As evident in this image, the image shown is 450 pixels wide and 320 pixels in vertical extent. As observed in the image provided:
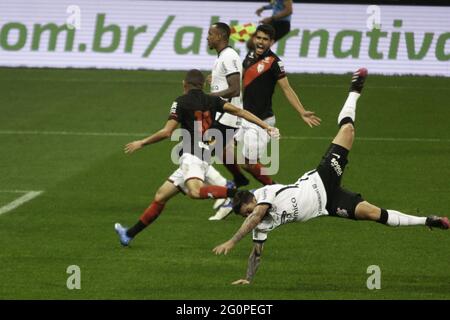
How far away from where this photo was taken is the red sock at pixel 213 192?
15.1 meters

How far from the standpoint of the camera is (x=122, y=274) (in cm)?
1409

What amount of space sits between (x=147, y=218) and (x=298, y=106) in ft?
9.02

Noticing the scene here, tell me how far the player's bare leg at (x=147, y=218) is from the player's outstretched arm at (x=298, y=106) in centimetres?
193

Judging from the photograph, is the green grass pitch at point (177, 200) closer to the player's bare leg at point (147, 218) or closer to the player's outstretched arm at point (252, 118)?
the player's bare leg at point (147, 218)

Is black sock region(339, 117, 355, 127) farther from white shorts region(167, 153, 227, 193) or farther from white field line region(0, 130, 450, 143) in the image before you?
white field line region(0, 130, 450, 143)

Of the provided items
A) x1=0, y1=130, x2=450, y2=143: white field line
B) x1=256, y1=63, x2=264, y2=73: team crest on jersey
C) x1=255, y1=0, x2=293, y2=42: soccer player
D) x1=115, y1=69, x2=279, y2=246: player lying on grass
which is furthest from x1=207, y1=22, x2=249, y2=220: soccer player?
x1=255, y1=0, x2=293, y2=42: soccer player

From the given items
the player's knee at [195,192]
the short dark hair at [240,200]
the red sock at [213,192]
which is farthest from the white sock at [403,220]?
the player's knee at [195,192]

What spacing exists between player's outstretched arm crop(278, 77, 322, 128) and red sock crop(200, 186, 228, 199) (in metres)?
1.61

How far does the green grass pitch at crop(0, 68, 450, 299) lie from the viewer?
1372 cm

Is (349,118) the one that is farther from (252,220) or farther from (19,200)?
(19,200)

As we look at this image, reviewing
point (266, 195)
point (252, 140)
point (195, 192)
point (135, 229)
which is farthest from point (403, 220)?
point (252, 140)

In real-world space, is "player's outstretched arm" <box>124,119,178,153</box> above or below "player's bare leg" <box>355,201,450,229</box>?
above

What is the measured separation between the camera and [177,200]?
63.9 feet

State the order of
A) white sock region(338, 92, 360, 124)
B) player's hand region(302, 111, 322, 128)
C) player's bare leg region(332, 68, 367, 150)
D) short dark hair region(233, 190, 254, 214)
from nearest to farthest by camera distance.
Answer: short dark hair region(233, 190, 254, 214) < player's bare leg region(332, 68, 367, 150) < white sock region(338, 92, 360, 124) < player's hand region(302, 111, 322, 128)
